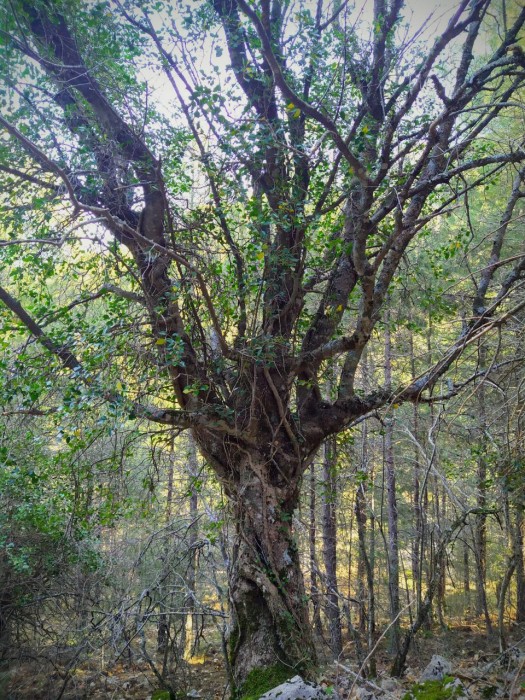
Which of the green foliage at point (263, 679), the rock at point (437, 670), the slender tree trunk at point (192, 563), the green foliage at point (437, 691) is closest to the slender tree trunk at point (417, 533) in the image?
the rock at point (437, 670)

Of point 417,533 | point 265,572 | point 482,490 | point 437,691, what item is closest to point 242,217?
point 265,572

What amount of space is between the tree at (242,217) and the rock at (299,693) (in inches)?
63.5

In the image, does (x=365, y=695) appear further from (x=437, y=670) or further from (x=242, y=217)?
(x=242, y=217)

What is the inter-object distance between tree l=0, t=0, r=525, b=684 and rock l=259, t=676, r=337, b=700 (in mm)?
1613

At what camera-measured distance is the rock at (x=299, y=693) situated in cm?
261

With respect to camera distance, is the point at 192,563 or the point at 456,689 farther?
the point at 192,563

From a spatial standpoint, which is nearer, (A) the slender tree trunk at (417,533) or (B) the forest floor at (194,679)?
(B) the forest floor at (194,679)

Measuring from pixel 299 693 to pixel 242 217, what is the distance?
3.93 m

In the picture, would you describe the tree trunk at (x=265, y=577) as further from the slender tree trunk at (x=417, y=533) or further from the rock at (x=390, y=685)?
the slender tree trunk at (x=417, y=533)

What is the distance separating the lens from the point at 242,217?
195 inches

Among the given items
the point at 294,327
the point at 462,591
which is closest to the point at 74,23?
the point at 294,327

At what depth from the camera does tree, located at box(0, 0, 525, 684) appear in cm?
427

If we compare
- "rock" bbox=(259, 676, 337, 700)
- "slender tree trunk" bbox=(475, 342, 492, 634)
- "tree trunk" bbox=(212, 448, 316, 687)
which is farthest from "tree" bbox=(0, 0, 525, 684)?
"rock" bbox=(259, 676, 337, 700)

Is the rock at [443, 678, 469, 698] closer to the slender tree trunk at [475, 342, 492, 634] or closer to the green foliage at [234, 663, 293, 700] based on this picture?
the slender tree trunk at [475, 342, 492, 634]
